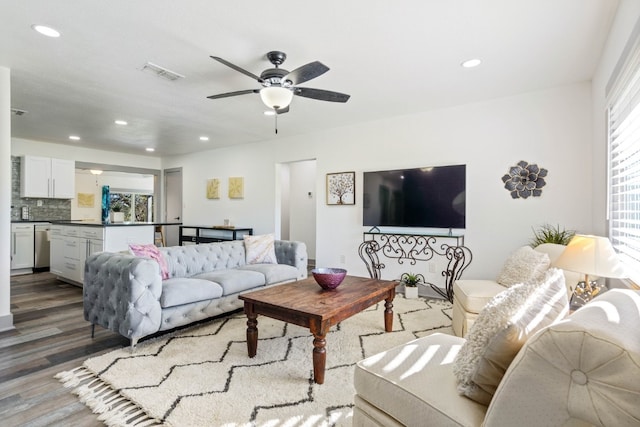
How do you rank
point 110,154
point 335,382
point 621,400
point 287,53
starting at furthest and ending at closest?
point 110,154
point 287,53
point 335,382
point 621,400

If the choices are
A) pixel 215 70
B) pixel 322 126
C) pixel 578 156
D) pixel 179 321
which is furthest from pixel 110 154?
pixel 578 156

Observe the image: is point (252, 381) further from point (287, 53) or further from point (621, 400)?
point (287, 53)

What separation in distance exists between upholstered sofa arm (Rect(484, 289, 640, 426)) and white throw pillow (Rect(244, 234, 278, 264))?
3494mm

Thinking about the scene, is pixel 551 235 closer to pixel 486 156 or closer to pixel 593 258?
pixel 486 156

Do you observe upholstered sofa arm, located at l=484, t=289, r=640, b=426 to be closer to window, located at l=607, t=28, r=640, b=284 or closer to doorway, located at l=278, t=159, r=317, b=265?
window, located at l=607, t=28, r=640, b=284

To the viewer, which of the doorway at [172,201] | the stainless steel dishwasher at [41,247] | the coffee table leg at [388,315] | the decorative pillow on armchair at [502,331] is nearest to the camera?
the decorative pillow on armchair at [502,331]

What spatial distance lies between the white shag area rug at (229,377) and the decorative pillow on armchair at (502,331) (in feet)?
2.89

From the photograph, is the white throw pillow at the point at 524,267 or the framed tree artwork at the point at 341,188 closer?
the white throw pillow at the point at 524,267

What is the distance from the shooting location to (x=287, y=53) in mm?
2814

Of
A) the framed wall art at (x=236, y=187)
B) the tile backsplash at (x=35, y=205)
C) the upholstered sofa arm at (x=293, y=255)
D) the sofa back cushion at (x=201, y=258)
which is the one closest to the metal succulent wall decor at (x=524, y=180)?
the upholstered sofa arm at (x=293, y=255)

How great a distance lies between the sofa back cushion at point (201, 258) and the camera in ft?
11.6

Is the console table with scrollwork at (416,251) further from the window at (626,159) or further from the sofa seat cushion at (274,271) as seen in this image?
the window at (626,159)

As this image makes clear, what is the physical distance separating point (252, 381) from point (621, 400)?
1.93m

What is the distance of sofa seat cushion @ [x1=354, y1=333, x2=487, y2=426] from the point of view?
115cm
